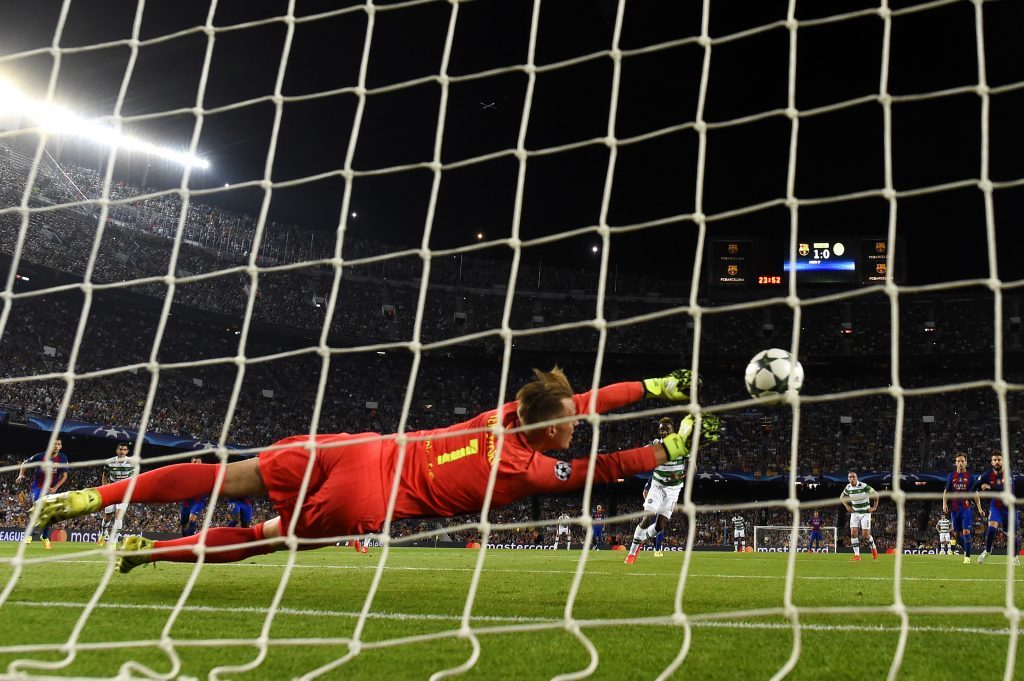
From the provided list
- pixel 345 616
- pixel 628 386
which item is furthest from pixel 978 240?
pixel 345 616

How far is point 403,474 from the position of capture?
409cm

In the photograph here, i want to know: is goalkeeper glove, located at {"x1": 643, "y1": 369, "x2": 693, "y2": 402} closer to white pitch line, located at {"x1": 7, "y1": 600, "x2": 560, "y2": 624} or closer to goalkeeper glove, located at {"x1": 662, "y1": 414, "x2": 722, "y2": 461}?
goalkeeper glove, located at {"x1": 662, "y1": 414, "x2": 722, "y2": 461}

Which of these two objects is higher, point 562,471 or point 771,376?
point 771,376

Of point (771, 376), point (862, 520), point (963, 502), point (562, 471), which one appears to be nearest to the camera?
point (562, 471)

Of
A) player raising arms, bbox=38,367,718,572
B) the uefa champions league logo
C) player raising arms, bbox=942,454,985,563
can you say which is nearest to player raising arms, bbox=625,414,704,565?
player raising arms, bbox=942,454,985,563

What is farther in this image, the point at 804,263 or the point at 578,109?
the point at 804,263

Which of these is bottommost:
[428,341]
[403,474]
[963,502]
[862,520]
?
[403,474]

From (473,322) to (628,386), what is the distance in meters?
25.2

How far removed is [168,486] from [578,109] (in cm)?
1822

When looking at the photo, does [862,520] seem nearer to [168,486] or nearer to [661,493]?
[661,493]

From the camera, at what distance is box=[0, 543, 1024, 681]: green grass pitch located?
2.62 meters

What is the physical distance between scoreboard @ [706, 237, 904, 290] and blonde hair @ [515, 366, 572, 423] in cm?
1901

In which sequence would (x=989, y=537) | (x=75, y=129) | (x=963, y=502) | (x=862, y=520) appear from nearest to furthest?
1. (x=989, y=537)
2. (x=963, y=502)
3. (x=862, y=520)
4. (x=75, y=129)

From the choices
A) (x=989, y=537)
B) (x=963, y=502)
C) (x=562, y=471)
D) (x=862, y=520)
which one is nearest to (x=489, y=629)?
(x=562, y=471)
